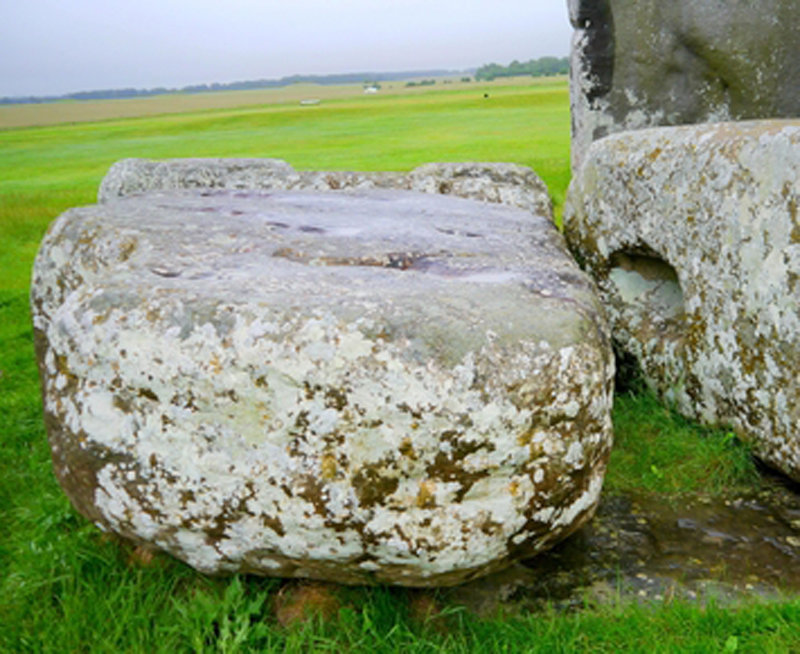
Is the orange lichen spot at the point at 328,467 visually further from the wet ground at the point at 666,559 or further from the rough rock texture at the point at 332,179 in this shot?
the rough rock texture at the point at 332,179

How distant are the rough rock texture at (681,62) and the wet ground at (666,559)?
4.13 meters

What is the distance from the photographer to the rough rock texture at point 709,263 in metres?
3.79

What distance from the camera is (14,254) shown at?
1232 centimetres

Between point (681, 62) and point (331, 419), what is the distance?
5773mm

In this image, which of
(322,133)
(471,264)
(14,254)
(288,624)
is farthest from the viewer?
(322,133)

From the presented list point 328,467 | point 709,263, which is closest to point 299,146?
point 709,263

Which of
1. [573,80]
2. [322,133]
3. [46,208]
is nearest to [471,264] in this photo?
[573,80]

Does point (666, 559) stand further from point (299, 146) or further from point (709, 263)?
point (299, 146)

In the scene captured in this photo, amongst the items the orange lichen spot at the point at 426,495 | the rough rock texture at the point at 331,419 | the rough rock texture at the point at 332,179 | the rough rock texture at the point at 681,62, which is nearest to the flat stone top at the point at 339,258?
the rough rock texture at the point at 331,419

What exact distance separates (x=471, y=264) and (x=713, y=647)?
6.12ft

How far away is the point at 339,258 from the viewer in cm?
385

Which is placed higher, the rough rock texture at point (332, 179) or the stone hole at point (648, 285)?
the rough rock texture at point (332, 179)

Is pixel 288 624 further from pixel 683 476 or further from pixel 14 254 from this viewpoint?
pixel 14 254

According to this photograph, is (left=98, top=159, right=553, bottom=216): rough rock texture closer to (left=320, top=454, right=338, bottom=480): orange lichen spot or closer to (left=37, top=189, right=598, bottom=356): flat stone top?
(left=37, top=189, right=598, bottom=356): flat stone top
